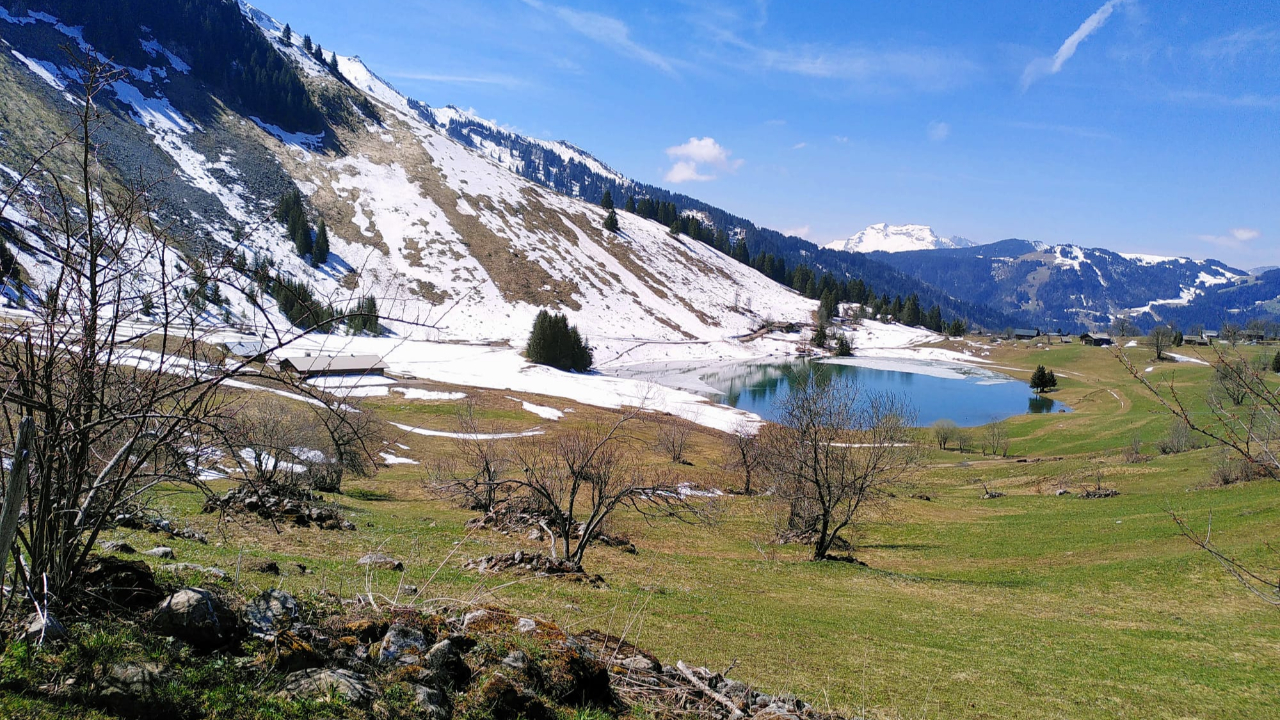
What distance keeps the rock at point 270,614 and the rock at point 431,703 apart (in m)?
1.52

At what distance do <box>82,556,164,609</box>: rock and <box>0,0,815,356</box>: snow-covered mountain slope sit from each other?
93.1m

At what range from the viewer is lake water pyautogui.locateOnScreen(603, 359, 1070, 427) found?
82.7 meters

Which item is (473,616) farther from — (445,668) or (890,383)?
(890,383)

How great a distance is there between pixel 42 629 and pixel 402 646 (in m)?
2.84

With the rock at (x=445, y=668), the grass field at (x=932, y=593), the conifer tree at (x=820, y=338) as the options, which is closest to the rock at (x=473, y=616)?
the grass field at (x=932, y=593)

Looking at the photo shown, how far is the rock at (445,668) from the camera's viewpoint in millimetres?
5988

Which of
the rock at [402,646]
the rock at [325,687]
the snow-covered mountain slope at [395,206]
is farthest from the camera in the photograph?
the snow-covered mountain slope at [395,206]

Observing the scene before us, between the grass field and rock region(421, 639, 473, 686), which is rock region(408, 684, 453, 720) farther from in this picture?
the grass field

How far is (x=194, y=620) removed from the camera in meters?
5.42

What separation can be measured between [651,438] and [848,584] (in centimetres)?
3705

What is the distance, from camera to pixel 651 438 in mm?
56750

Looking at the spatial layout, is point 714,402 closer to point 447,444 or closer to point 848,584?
point 447,444

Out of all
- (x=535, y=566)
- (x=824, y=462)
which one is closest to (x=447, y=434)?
(x=824, y=462)

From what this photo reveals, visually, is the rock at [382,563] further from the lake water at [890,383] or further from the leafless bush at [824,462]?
the lake water at [890,383]
